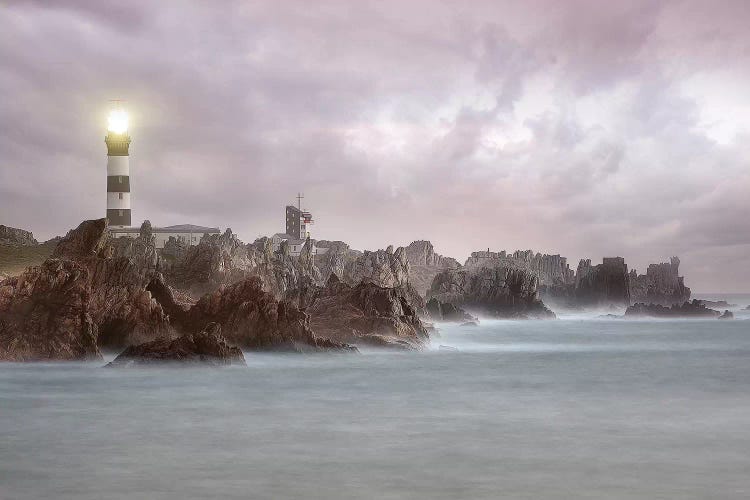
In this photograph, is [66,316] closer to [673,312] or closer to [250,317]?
[250,317]

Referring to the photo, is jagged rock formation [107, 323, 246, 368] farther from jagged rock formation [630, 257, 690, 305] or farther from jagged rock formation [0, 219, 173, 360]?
jagged rock formation [630, 257, 690, 305]

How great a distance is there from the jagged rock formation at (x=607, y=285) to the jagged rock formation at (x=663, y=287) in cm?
1227

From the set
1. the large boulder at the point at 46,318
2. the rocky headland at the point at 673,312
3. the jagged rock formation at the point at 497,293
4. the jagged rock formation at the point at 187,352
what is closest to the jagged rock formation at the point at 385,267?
the jagged rock formation at the point at 497,293

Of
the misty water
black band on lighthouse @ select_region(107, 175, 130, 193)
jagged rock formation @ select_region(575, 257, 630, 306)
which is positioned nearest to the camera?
the misty water

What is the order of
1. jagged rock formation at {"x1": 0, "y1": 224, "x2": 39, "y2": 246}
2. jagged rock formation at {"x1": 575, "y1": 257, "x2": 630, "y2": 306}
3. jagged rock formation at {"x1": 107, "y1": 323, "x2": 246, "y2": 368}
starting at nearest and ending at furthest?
jagged rock formation at {"x1": 107, "y1": 323, "x2": 246, "y2": 368} < jagged rock formation at {"x1": 0, "y1": 224, "x2": 39, "y2": 246} < jagged rock formation at {"x1": 575, "y1": 257, "x2": 630, "y2": 306}

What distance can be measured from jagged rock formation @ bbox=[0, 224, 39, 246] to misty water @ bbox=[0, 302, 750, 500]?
2366 inches

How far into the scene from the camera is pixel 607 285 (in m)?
166

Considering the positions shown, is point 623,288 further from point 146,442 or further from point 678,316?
point 146,442

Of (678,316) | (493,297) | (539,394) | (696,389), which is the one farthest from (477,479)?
(678,316)

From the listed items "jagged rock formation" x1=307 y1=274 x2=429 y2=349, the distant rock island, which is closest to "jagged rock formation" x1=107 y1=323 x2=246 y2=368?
the distant rock island

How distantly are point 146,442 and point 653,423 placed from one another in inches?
540

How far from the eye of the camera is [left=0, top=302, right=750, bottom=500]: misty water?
18641 mm

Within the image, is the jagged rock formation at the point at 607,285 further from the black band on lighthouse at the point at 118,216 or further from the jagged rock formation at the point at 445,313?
the black band on lighthouse at the point at 118,216

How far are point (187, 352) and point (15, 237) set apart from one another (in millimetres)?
67645
